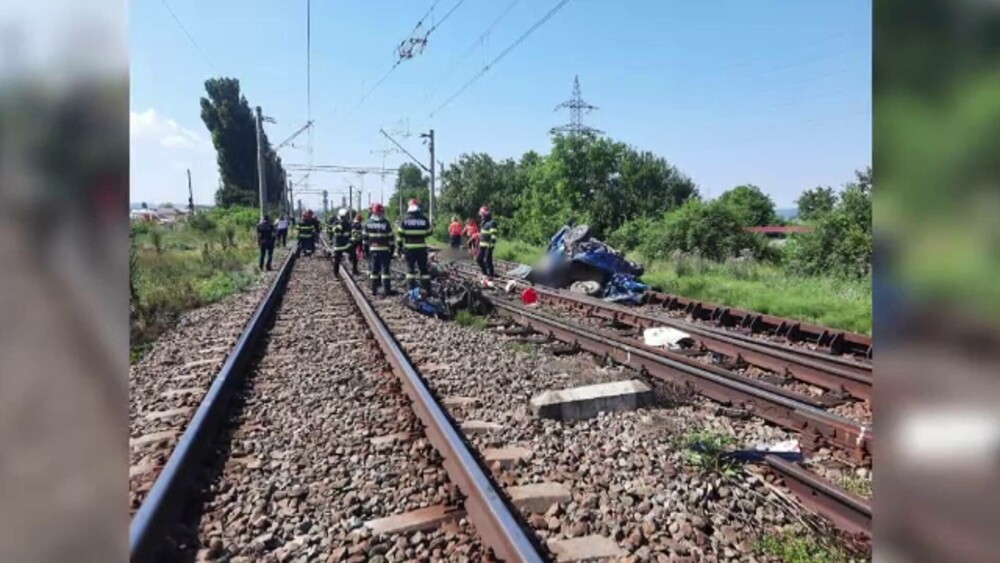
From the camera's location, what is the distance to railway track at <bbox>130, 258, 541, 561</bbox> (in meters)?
3.05

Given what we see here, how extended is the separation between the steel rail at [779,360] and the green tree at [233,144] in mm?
65580

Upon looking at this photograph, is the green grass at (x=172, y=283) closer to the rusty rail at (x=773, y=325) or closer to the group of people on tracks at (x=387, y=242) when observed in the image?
the group of people on tracks at (x=387, y=242)

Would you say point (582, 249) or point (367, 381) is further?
point (582, 249)

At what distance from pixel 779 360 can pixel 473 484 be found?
4.43m

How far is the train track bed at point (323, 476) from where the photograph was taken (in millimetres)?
3076

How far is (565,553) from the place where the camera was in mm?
2896

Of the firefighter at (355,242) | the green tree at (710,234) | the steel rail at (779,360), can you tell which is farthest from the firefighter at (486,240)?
the green tree at (710,234)

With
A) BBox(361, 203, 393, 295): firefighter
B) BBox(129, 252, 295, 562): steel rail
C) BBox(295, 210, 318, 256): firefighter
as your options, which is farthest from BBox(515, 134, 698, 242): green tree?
BBox(129, 252, 295, 562): steel rail

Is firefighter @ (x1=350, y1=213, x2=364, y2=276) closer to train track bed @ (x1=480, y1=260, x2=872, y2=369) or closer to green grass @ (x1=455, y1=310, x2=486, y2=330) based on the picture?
green grass @ (x1=455, y1=310, x2=486, y2=330)

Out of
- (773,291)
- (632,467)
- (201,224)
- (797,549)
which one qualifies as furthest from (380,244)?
(201,224)
